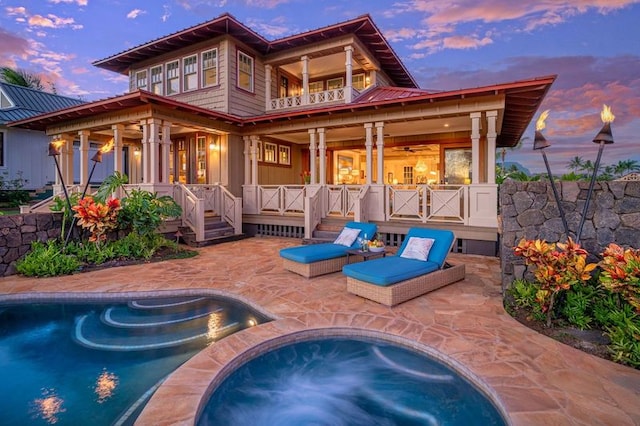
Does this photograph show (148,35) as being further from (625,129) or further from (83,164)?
(625,129)

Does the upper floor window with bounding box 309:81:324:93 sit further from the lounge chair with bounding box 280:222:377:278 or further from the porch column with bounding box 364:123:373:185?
the lounge chair with bounding box 280:222:377:278

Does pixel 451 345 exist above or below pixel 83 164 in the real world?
below

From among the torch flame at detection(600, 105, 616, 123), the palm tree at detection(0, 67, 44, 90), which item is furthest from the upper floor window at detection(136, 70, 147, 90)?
the torch flame at detection(600, 105, 616, 123)

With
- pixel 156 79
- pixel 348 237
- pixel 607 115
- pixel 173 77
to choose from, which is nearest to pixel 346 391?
pixel 348 237

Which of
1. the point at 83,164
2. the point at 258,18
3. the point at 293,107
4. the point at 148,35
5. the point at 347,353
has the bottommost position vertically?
the point at 347,353

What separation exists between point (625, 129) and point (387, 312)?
35.5 m

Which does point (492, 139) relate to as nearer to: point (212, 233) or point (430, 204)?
point (430, 204)

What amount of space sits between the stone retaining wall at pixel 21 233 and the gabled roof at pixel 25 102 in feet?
40.3

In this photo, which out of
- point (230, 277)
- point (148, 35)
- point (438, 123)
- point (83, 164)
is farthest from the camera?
point (148, 35)

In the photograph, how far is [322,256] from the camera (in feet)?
21.2

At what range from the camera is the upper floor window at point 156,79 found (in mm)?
13977

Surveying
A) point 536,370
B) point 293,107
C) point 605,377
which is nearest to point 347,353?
point 536,370

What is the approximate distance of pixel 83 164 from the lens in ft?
40.1

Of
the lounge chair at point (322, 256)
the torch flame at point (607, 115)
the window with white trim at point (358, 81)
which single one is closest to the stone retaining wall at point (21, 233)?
the lounge chair at point (322, 256)
